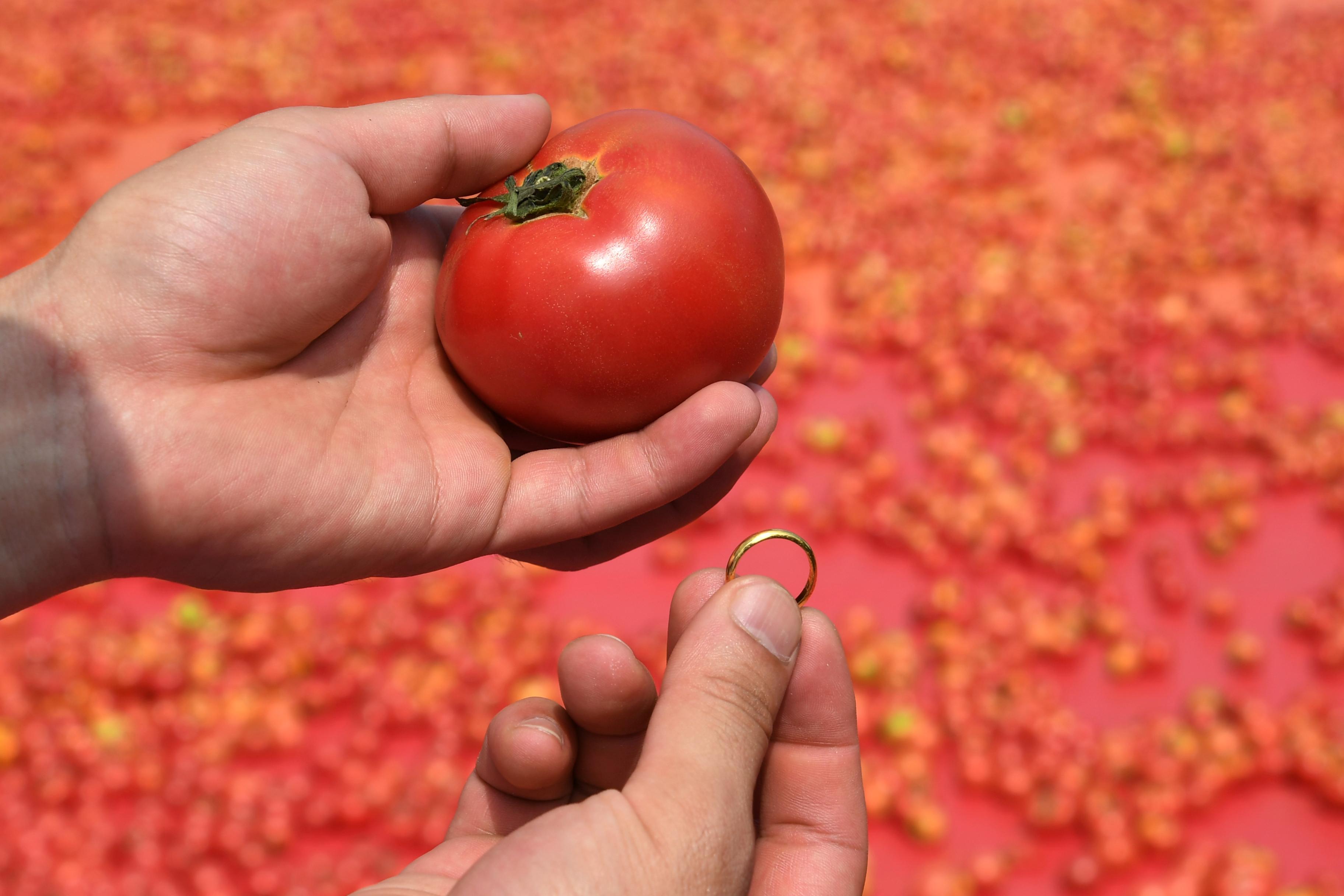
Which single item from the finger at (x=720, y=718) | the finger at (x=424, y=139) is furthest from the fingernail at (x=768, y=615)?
the finger at (x=424, y=139)

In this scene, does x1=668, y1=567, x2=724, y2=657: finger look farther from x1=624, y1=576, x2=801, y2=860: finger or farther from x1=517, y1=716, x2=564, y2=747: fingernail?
x1=517, y1=716, x2=564, y2=747: fingernail

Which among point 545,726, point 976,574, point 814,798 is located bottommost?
point 976,574

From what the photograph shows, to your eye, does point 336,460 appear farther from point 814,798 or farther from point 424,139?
point 814,798

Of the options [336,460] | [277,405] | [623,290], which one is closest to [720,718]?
[623,290]

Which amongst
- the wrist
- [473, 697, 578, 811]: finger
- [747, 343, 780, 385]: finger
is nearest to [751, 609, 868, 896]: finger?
[473, 697, 578, 811]: finger

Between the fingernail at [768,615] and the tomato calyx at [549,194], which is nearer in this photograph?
the fingernail at [768,615]

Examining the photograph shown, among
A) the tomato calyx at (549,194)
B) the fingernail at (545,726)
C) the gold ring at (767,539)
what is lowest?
the fingernail at (545,726)

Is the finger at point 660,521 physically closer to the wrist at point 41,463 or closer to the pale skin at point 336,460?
the pale skin at point 336,460
